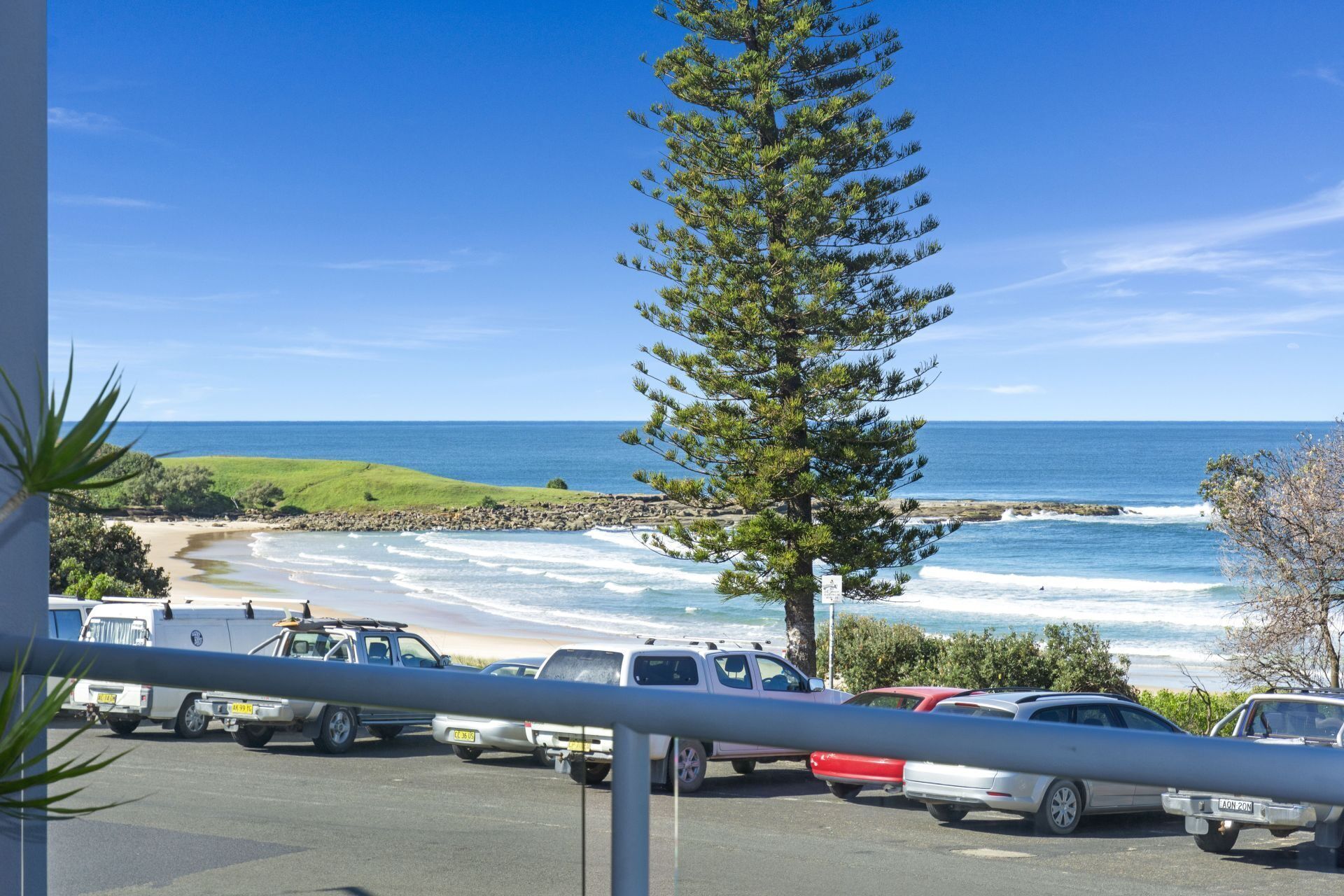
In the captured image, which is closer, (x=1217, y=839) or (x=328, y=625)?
(x=1217, y=839)

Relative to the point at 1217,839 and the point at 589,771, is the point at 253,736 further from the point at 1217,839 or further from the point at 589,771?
the point at 1217,839

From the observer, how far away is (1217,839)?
40.1 inches

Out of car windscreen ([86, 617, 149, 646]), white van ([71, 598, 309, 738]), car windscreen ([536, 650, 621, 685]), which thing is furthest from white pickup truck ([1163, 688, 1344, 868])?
car windscreen ([86, 617, 149, 646])

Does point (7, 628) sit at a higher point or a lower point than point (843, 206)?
lower

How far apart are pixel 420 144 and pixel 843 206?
205 feet

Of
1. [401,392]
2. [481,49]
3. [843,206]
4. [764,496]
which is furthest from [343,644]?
[401,392]

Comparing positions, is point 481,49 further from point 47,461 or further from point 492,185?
point 47,461

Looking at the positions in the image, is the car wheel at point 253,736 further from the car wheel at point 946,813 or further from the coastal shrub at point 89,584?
the coastal shrub at point 89,584

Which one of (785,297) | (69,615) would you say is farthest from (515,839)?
(785,297)

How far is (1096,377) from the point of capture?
84250mm

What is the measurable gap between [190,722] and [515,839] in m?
0.52

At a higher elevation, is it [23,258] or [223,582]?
[23,258]

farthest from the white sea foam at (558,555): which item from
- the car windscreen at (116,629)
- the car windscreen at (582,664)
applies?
the car windscreen at (582,664)

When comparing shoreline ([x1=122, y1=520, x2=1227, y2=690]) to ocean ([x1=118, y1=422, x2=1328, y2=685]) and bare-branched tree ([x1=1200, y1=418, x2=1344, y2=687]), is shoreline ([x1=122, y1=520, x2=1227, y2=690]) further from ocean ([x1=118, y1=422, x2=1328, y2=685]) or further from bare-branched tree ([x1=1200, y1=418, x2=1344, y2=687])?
bare-branched tree ([x1=1200, y1=418, x2=1344, y2=687])
